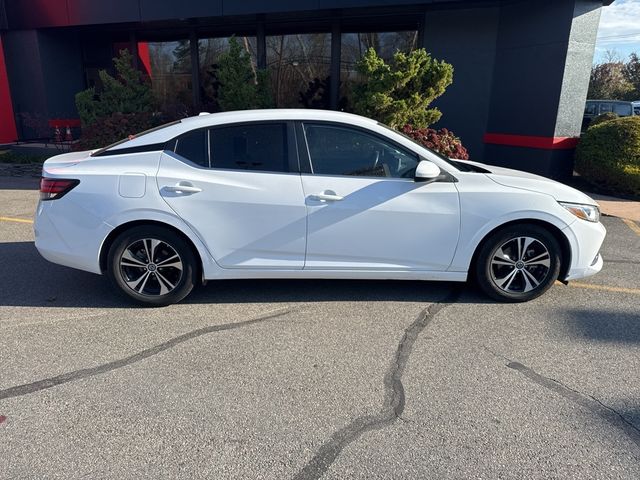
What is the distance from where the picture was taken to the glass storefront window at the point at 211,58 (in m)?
12.5

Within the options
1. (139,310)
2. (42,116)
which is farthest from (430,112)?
(42,116)

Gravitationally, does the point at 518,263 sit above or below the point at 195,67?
below

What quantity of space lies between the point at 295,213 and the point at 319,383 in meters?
1.45

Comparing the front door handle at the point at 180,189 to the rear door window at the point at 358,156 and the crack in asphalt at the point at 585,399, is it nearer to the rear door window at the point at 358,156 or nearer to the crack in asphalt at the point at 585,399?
the rear door window at the point at 358,156

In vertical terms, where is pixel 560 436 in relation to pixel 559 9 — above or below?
below

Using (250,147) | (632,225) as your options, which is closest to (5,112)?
(250,147)

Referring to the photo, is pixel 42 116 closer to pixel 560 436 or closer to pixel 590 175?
pixel 590 175

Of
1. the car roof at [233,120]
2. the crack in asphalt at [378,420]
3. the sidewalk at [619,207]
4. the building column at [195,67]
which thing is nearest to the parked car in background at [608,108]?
the sidewalk at [619,207]

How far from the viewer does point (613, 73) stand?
31.0 m

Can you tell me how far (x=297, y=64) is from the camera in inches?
483

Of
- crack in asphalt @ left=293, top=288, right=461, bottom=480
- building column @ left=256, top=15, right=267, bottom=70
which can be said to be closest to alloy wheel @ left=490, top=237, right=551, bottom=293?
crack in asphalt @ left=293, top=288, right=461, bottom=480

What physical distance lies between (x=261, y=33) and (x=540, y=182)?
984 cm

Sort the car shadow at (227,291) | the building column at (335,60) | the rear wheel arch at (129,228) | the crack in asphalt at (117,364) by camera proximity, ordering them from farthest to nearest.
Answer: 1. the building column at (335,60)
2. the car shadow at (227,291)
3. the rear wheel arch at (129,228)
4. the crack in asphalt at (117,364)

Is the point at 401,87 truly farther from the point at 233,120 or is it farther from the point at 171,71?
the point at 171,71
